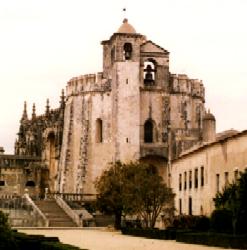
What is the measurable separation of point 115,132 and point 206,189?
1708 cm

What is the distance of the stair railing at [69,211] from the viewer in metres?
55.9

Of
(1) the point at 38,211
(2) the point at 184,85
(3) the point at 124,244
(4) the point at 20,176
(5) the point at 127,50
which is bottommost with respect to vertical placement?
(3) the point at 124,244

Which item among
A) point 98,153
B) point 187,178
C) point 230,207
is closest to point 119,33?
point 98,153

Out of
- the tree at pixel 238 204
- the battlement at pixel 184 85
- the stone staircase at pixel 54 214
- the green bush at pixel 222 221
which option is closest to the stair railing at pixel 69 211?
the stone staircase at pixel 54 214

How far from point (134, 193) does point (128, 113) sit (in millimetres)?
20324

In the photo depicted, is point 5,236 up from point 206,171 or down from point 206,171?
down

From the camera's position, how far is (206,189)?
171 feet

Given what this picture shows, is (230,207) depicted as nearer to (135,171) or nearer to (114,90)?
(135,171)

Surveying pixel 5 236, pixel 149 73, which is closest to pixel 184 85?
pixel 149 73

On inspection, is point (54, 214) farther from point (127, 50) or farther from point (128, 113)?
point (127, 50)

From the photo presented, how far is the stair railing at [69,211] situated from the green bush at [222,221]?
58.7 feet

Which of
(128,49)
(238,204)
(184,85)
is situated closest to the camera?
(238,204)

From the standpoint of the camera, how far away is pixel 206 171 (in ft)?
171

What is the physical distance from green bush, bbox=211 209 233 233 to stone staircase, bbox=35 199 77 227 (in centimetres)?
1840
